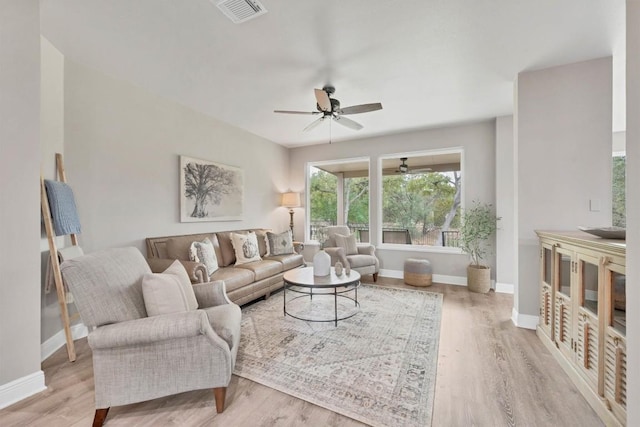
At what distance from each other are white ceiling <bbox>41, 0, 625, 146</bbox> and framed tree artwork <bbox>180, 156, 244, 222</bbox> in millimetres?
924

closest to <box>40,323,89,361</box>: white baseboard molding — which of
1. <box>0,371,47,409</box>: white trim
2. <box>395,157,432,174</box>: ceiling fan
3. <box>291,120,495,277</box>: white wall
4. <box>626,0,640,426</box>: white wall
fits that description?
<box>0,371,47,409</box>: white trim

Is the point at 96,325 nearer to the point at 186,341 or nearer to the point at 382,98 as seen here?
the point at 186,341

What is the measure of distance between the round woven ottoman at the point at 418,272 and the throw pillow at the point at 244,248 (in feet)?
7.97

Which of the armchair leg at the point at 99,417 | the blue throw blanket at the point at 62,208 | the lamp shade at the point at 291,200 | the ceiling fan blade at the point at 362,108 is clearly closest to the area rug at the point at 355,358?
the armchair leg at the point at 99,417

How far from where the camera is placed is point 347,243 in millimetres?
4688

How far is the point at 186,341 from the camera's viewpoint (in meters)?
1.59

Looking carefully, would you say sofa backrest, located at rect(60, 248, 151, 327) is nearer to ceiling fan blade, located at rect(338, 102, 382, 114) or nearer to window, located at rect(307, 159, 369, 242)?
ceiling fan blade, located at rect(338, 102, 382, 114)

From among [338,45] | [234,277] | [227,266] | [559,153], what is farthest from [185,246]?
[559,153]

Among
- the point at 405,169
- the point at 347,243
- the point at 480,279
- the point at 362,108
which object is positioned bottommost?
the point at 480,279

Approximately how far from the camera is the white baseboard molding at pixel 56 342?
2232mm

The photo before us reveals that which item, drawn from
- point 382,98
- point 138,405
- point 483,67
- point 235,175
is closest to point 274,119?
point 235,175

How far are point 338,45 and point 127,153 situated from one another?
2598 mm

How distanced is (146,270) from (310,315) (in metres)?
1.83

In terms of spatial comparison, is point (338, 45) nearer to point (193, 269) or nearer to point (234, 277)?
point (193, 269)
